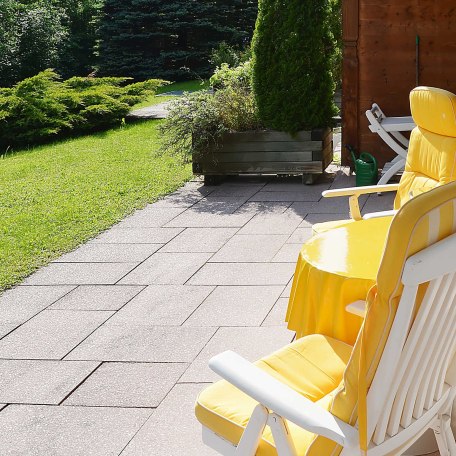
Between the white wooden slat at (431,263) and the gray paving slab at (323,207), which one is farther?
the gray paving slab at (323,207)

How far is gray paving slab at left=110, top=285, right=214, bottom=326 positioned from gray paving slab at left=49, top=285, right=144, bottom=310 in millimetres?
80

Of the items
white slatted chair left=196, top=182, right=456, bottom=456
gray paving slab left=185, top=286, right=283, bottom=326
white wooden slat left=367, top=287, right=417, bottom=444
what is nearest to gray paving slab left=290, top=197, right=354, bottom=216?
gray paving slab left=185, top=286, right=283, bottom=326

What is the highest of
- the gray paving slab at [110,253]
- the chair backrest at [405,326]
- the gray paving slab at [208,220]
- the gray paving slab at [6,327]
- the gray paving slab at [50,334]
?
the chair backrest at [405,326]

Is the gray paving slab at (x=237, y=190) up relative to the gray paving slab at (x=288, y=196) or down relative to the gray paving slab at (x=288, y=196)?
down

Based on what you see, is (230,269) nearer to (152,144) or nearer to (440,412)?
(440,412)

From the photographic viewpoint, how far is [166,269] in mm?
5805

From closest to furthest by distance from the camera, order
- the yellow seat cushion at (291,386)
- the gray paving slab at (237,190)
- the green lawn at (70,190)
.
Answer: the yellow seat cushion at (291,386)
the green lawn at (70,190)
the gray paving slab at (237,190)

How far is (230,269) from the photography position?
5695 millimetres

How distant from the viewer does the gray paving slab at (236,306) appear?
4.70 m

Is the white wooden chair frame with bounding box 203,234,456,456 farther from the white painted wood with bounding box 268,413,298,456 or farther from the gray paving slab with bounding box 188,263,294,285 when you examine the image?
the gray paving slab with bounding box 188,263,294,285

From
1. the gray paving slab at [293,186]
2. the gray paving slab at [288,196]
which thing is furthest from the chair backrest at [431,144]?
the gray paving slab at [293,186]

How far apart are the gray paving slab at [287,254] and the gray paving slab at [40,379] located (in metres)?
1.95

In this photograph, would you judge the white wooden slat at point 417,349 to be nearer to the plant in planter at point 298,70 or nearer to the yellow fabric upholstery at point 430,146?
the yellow fabric upholstery at point 430,146

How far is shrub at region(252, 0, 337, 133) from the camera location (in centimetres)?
822
